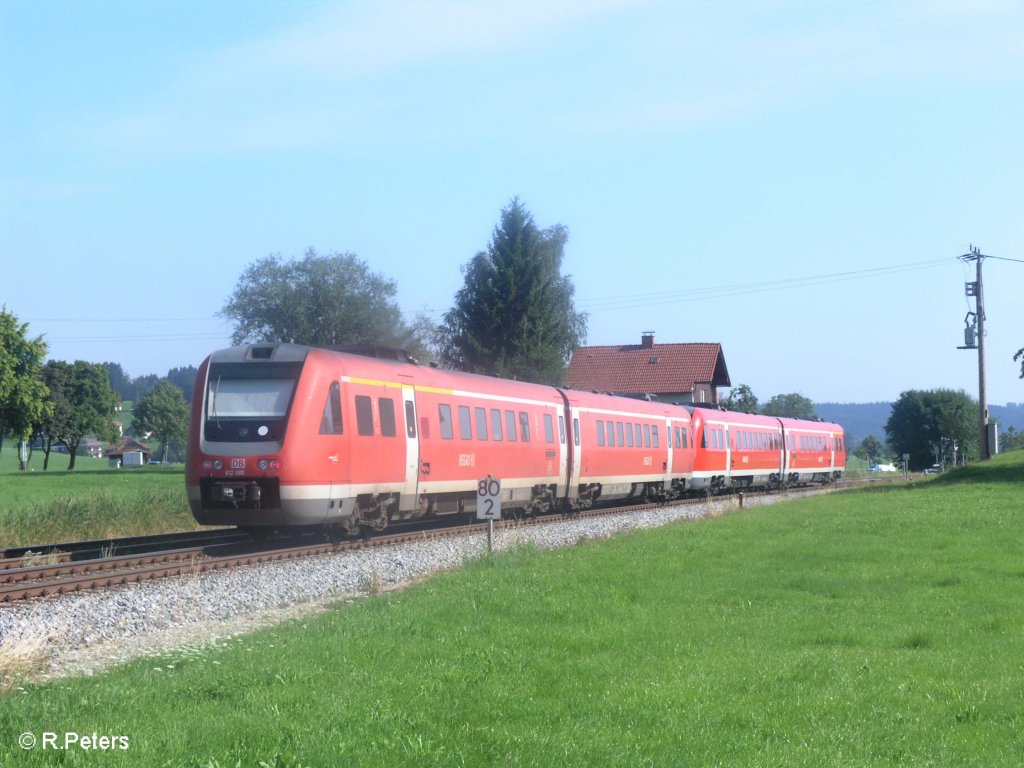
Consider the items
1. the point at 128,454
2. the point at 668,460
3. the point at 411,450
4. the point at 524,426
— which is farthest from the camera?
the point at 128,454

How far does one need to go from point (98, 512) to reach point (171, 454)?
151260 mm

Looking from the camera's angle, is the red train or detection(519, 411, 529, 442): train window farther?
detection(519, 411, 529, 442): train window

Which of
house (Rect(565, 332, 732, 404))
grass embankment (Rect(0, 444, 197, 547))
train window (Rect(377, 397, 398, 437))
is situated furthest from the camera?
house (Rect(565, 332, 732, 404))

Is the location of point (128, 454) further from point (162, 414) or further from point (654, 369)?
point (654, 369)

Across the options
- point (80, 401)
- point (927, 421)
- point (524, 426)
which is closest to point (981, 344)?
point (524, 426)

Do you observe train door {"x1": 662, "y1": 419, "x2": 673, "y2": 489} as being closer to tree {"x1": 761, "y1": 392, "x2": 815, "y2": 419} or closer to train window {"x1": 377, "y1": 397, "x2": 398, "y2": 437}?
train window {"x1": 377, "y1": 397, "x2": 398, "y2": 437}

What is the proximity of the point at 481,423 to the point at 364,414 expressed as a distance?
5.20 metres

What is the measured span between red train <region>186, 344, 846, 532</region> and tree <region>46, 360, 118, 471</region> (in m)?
82.1

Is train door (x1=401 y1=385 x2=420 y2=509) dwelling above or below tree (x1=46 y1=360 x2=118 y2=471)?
below

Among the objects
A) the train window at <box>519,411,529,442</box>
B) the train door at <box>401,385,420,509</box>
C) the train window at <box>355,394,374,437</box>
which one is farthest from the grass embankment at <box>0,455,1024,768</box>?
the train window at <box>519,411,529,442</box>

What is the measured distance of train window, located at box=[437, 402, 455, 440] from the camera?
22891 mm

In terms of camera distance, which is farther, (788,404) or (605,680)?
(788,404)

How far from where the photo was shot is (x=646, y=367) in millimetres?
75625

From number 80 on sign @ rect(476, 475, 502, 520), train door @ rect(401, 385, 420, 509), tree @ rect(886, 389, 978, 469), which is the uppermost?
tree @ rect(886, 389, 978, 469)
